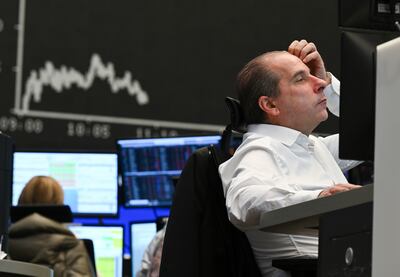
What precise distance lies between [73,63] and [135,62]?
1.73ft

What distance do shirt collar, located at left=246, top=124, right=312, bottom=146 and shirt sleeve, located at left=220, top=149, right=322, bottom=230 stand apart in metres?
0.14

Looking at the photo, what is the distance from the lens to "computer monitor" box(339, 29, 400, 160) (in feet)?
5.96

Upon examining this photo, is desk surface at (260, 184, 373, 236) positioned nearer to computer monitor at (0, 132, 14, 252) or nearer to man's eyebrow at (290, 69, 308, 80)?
man's eyebrow at (290, 69, 308, 80)

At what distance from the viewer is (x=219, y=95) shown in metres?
8.88

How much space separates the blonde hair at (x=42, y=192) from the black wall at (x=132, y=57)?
2342 mm

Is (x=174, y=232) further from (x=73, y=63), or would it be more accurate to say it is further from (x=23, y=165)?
(x=73, y=63)

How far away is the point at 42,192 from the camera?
19.6ft

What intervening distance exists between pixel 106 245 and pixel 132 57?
3.05m

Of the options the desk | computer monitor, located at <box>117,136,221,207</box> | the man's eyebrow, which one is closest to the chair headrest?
the man's eyebrow

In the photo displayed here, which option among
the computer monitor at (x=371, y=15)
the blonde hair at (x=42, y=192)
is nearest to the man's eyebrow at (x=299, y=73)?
the computer monitor at (x=371, y=15)

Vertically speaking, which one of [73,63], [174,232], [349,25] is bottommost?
[174,232]

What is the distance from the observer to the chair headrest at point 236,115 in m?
2.70

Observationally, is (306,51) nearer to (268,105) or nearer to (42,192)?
(268,105)

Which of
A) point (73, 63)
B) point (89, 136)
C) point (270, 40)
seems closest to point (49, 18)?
point (73, 63)
